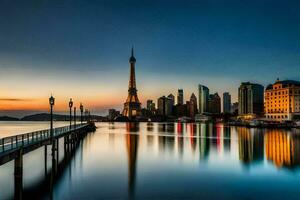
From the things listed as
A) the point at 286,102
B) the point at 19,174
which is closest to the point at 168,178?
the point at 19,174

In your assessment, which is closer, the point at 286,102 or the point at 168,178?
the point at 168,178

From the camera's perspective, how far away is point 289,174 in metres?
35.2

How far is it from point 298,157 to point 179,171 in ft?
69.9

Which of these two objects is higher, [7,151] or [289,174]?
[7,151]

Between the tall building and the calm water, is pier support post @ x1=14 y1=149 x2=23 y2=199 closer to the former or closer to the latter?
the calm water

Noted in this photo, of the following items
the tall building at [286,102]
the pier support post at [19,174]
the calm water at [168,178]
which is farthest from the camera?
the tall building at [286,102]

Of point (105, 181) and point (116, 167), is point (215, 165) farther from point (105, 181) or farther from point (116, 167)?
point (105, 181)

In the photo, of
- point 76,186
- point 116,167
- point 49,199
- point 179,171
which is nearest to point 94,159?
point 116,167

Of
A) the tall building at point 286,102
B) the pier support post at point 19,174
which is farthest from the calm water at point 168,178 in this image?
the tall building at point 286,102

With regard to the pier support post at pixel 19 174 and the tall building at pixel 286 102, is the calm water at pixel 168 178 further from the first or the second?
the tall building at pixel 286 102

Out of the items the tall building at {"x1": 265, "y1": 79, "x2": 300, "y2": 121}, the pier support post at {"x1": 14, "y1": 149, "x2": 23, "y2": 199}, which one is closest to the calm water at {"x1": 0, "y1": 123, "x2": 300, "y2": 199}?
the pier support post at {"x1": 14, "y1": 149, "x2": 23, "y2": 199}

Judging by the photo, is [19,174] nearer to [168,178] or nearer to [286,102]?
[168,178]

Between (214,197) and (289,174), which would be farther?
(289,174)

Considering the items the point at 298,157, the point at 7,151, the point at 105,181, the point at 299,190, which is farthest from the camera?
the point at 298,157
